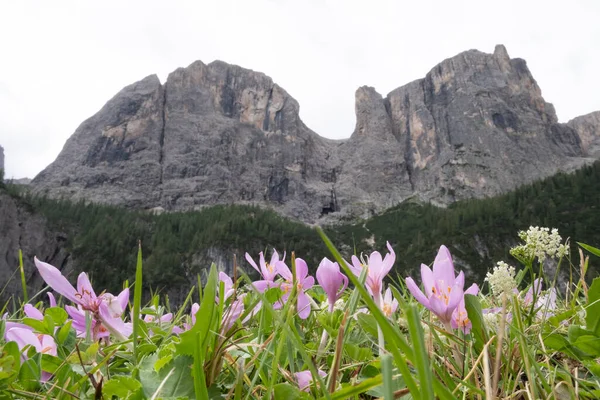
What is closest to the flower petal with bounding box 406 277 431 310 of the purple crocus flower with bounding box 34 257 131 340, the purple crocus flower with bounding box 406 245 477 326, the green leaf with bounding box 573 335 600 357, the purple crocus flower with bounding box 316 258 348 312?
the purple crocus flower with bounding box 406 245 477 326

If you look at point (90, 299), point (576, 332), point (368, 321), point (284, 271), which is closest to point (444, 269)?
point (368, 321)

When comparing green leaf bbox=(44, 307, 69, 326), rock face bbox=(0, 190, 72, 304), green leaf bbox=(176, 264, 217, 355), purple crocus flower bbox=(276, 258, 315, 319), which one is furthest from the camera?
rock face bbox=(0, 190, 72, 304)

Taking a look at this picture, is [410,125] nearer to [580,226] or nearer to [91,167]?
[580,226]

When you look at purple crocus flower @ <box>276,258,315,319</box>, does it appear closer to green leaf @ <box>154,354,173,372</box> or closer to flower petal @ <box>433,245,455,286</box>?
flower petal @ <box>433,245,455,286</box>

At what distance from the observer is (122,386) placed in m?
0.69

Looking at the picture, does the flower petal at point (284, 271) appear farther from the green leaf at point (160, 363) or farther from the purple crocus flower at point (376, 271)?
the green leaf at point (160, 363)

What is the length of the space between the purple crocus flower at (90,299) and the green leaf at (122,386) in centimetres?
26

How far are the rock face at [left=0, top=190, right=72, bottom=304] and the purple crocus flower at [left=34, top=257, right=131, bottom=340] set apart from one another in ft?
146

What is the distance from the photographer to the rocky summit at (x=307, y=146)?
98.0 meters

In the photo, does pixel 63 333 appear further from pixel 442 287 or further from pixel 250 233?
pixel 250 233

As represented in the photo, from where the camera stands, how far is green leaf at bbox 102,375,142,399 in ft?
2.21

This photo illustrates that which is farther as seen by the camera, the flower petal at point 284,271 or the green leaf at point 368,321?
the flower petal at point 284,271

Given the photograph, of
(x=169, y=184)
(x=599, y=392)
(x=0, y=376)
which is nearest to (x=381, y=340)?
(x=599, y=392)

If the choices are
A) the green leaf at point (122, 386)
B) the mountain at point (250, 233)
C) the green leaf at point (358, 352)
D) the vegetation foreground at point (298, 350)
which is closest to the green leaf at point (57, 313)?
the vegetation foreground at point (298, 350)
